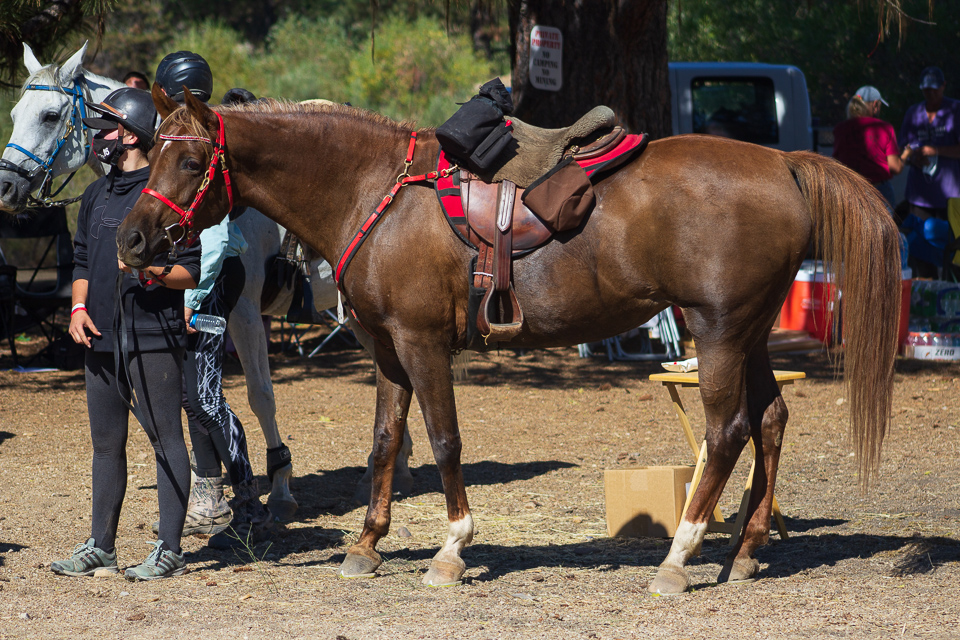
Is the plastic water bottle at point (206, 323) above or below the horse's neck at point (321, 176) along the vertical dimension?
below

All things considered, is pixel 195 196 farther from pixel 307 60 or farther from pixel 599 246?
pixel 307 60

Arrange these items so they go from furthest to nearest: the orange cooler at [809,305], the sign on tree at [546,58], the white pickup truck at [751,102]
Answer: the white pickup truck at [751,102]
the orange cooler at [809,305]
the sign on tree at [546,58]

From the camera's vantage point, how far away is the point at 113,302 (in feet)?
13.4

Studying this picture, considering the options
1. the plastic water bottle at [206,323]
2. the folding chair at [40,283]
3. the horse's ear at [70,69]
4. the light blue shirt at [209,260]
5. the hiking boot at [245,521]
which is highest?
the horse's ear at [70,69]

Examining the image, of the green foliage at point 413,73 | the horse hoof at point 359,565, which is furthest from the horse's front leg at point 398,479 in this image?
the green foliage at point 413,73

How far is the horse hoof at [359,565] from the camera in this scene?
4242 millimetres

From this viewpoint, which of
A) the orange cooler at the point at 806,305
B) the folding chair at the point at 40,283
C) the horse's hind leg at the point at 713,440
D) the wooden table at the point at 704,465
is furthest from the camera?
the orange cooler at the point at 806,305

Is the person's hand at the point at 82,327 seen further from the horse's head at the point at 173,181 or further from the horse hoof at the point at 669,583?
the horse hoof at the point at 669,583

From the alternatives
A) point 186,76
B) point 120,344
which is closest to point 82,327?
point 120,344

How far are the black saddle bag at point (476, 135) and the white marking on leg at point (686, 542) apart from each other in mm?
1666

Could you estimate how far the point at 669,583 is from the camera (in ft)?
12.9

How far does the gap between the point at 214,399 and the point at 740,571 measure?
8.18 feet

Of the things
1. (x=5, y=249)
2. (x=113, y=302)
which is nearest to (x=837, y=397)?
(x=113, y=302)

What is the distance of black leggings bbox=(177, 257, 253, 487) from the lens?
456cm
